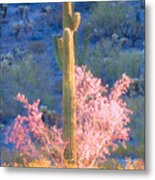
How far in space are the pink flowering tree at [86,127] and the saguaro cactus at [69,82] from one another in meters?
0.02

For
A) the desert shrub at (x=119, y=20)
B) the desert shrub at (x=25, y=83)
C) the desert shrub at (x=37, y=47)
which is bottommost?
the desert shrub at (x=25, y=83)

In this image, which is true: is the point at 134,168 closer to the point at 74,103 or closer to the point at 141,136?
the point at 141,136

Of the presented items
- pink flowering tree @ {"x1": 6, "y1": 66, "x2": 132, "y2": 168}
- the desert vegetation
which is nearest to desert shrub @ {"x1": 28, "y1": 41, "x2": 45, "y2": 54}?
the desert vegetation

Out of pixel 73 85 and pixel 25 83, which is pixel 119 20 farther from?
pixel 25 83

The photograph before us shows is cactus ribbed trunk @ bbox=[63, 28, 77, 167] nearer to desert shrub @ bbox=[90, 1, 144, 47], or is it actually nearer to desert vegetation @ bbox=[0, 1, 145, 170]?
desert vegetation @ bbox=[0, 1, 145, 170]

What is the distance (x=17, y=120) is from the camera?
2266mm

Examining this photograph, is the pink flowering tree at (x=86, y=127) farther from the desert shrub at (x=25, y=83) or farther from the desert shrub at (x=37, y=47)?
the desert shrub at (x=37, y=47)

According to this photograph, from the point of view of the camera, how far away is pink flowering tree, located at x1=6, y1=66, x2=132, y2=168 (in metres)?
2.20

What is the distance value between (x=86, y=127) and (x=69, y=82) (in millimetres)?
196

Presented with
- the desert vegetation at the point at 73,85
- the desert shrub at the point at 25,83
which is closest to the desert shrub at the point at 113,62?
the desert vegetation at the point at 73,85

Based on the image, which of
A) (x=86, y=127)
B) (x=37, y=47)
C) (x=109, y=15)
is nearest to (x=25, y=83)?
(x=37, y=47)

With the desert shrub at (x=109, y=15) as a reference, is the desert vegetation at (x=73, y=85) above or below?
below

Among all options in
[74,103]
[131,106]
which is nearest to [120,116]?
[131,106]

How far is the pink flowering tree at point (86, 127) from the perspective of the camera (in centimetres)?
220
